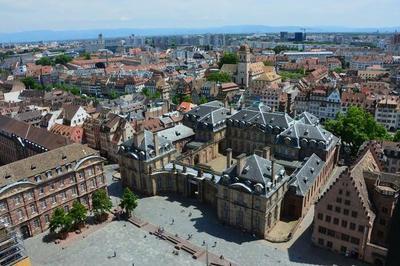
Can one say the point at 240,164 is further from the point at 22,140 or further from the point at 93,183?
the point at 22,140

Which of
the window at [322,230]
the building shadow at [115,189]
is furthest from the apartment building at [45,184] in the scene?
the window at [322,230]

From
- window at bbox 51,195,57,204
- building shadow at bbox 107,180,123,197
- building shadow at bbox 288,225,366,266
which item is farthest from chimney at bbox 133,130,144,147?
building shadow at bbox 288,225,366,266

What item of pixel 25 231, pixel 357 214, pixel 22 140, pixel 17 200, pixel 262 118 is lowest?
pixel 25 231

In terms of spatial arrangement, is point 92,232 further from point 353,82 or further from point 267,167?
point 353,82

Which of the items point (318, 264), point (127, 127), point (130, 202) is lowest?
point (318, 264)

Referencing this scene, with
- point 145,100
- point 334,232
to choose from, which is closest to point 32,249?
point 334,232

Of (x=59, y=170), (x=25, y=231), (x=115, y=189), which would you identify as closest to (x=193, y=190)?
(x=115, y=189)
